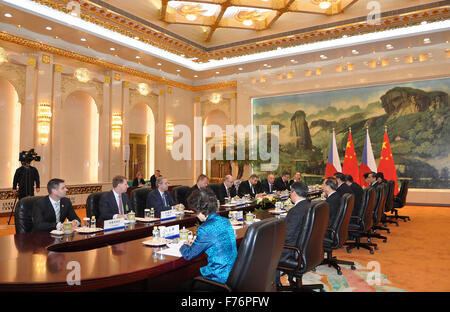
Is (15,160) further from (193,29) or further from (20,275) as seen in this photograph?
(20,275)

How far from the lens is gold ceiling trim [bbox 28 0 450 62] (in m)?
7.48

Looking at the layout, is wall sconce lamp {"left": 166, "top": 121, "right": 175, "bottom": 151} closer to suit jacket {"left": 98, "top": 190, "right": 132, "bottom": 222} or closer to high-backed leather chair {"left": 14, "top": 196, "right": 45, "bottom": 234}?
suit jacket {"left": 98, "top": 190, "right": 132, "bottom": 222}

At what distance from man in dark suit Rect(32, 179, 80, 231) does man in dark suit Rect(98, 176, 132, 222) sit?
36cm

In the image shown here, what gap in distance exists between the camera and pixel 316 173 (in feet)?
38.3

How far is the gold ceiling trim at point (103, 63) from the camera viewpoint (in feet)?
27.3

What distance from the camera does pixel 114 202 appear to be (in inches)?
169

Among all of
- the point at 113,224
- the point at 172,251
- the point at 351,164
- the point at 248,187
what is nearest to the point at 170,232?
the point at 172,251

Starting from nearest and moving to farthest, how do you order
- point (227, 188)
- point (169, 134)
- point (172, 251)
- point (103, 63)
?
point (172, 251)
point (227, 188)
point (103, 63)
point (169, 134)

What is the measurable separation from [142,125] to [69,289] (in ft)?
35.8

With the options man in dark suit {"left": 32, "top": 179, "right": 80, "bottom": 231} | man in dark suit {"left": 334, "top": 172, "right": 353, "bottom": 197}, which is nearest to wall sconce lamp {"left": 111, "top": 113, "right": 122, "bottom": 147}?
man in dark suit {"left": 32, "top": 179, "right": 80, "bottom": 231}

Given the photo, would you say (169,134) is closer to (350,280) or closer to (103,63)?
(103,63)

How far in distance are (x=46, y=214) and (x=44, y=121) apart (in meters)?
6.29
